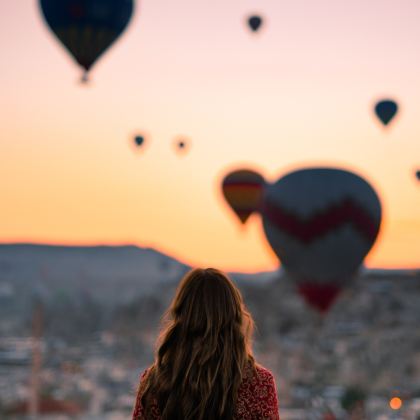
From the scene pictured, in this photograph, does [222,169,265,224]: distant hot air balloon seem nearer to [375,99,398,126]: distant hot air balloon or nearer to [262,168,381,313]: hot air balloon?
[375,99,398,126]: distant hot air balloon

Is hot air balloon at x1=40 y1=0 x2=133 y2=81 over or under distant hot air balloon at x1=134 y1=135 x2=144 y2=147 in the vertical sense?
over

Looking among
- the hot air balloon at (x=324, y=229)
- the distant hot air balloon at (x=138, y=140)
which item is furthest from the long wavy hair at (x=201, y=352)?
the distant hot air balloon at (x=138, y=140)

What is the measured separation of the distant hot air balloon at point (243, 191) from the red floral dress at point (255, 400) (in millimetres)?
19417

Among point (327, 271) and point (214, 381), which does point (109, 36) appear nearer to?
point (327, 271)

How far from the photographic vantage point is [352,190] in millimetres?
15383

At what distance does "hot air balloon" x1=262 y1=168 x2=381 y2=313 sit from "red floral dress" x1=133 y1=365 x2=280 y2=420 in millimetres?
12609

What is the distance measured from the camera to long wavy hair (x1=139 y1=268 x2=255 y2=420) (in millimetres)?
2891

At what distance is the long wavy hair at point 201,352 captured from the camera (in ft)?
9.48

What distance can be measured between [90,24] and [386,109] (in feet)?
25.5

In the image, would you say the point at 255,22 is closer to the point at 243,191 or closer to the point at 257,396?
the point at 243,191

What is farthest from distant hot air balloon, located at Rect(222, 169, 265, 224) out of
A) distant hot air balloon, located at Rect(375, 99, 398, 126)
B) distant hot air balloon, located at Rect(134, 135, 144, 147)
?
distant hot air balloon, located at Rect(375, 99, 398, 126)

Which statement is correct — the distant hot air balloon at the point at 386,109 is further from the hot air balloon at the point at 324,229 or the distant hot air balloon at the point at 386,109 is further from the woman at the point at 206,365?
the woman at the point at 206,365

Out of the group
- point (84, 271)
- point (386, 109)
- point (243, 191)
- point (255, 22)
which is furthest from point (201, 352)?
point (84, 271)

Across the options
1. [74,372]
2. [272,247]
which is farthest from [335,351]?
[272,247]
